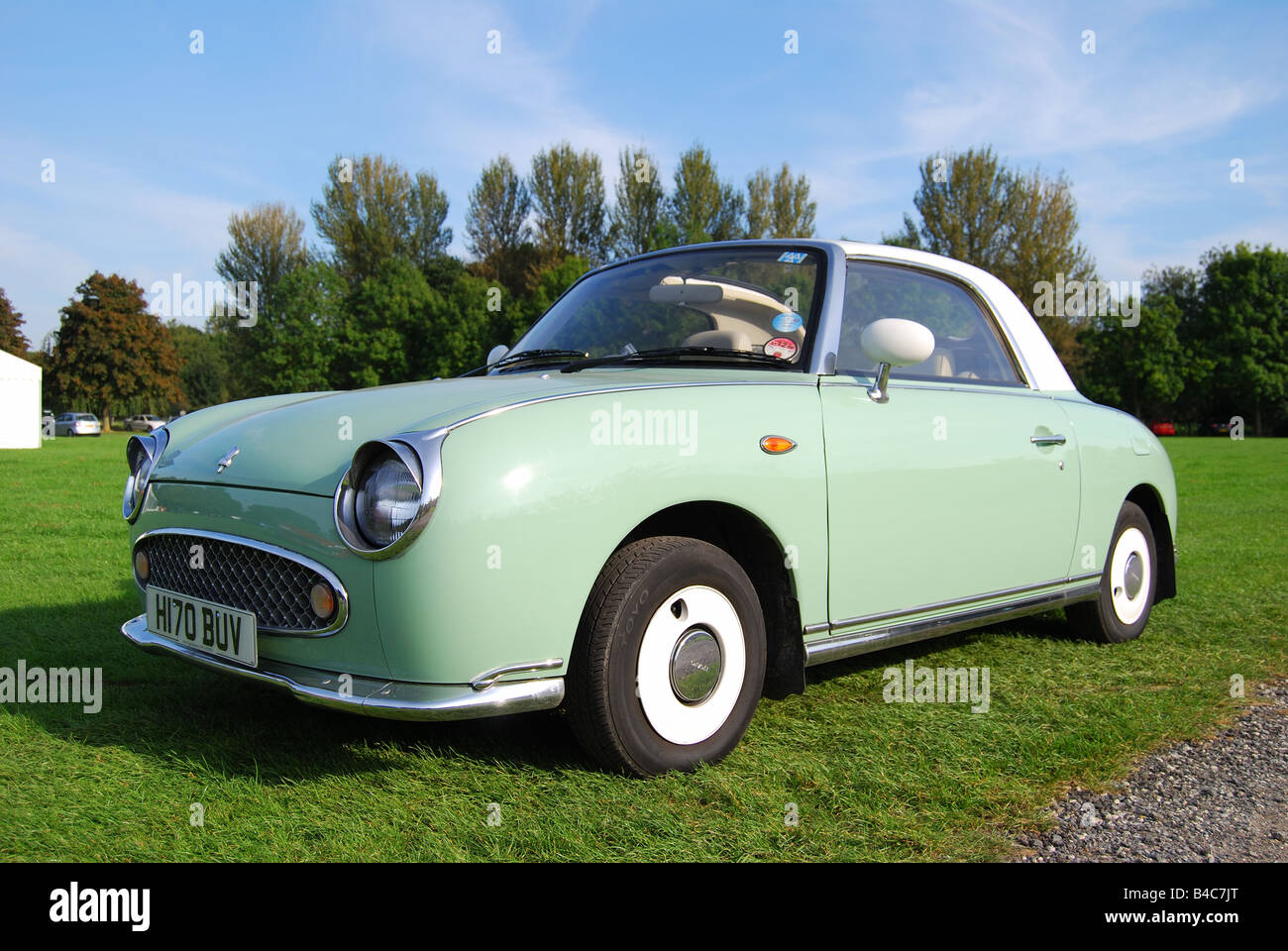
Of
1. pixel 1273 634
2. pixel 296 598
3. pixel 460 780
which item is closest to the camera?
pixel 296 598

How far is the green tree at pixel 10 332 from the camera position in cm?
5812

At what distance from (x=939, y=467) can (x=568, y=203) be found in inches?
1940

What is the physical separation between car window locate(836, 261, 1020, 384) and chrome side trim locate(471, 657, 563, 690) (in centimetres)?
152

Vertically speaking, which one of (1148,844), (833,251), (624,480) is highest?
(833,251)

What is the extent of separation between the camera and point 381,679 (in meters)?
2.41

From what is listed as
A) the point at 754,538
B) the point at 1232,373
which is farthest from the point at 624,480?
the point at 1232,373

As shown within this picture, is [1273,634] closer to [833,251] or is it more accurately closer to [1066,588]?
[1066,588]

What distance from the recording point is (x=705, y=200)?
47.5 metres

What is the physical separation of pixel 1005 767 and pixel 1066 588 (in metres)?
1.47

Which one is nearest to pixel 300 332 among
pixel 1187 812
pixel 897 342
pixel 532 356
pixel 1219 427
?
pixel 532 356

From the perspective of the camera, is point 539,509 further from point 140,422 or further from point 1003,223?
point 140,422

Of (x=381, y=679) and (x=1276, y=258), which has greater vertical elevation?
(x=1276, y=258)

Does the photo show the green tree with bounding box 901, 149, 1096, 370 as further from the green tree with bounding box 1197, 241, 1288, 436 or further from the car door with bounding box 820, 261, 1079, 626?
the car door with bounding box 820, 261, 1079, 626

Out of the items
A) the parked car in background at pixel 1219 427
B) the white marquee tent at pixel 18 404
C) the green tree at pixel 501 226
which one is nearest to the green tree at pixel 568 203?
the green tree at pixel 501 226
